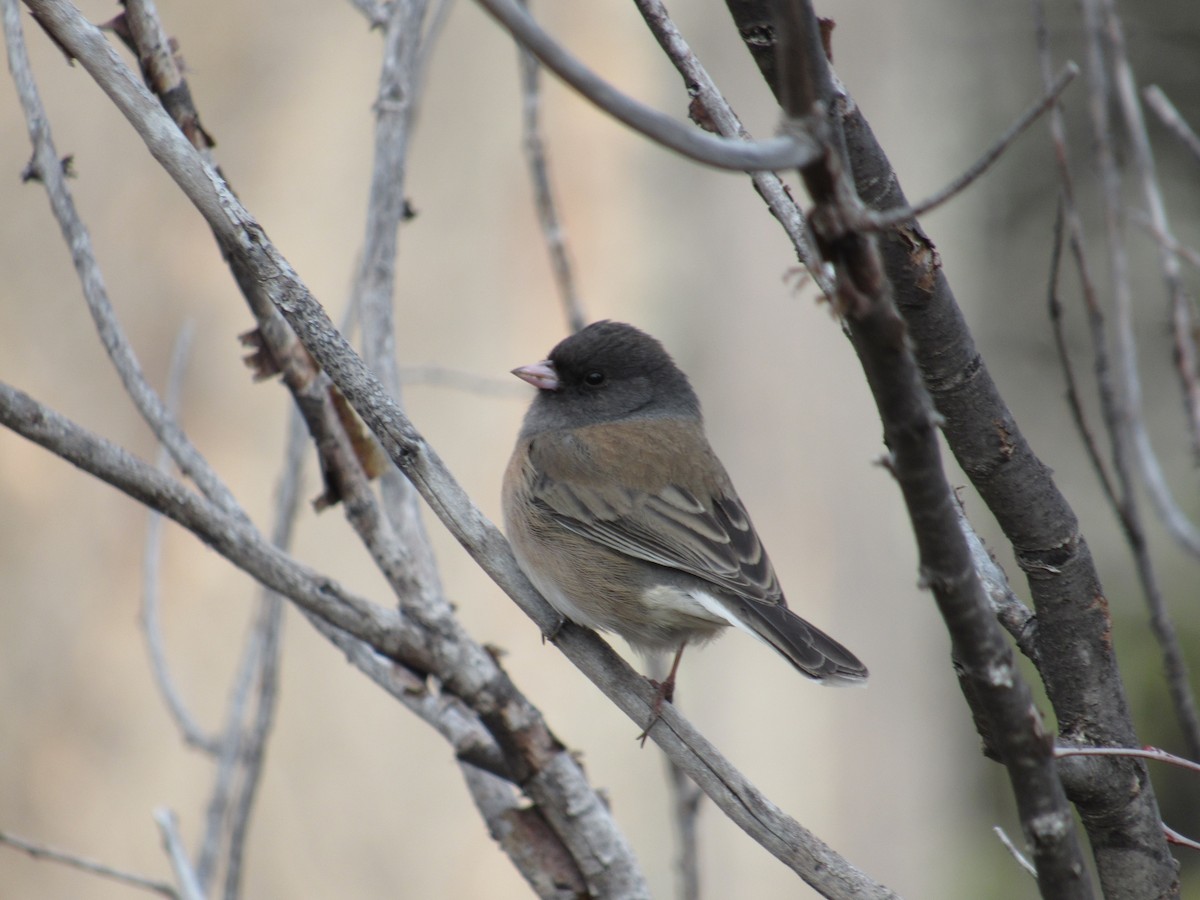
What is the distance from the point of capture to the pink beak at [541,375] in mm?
2334

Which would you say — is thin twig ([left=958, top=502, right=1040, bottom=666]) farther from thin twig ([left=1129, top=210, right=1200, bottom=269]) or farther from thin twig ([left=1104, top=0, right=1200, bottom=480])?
thin twig ([left=1129, top=210, right=1200, bottom=269])

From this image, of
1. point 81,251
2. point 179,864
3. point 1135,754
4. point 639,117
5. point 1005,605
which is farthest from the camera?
point 179,864

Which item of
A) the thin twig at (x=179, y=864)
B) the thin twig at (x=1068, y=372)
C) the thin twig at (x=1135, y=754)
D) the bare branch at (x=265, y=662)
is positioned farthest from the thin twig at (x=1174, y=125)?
the thin twig at (x=179, y=864)

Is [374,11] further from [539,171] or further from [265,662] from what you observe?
[265,662]

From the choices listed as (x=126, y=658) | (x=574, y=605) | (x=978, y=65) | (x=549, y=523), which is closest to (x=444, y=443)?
(x=126, y=658)

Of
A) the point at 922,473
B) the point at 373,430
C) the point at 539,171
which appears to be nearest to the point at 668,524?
the point at 539,171

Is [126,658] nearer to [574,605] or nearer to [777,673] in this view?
[574,605]

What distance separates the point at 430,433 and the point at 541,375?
3.18ft

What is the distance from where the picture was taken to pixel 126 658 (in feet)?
10.0

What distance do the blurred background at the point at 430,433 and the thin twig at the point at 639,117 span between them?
1.97 meters

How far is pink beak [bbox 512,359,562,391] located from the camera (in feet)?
7.66

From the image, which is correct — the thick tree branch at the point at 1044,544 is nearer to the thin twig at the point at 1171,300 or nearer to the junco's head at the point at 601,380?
the thin twig at the point at 1171,300

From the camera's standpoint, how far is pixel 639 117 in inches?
27.0

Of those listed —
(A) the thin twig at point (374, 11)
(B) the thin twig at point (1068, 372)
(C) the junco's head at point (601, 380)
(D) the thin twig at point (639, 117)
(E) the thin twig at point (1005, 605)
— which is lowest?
(E) the thin twig at point (1005, 605)
